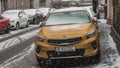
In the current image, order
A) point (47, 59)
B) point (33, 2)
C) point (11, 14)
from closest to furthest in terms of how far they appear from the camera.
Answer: point (47, 59), point (11, 14), point (33, 2)

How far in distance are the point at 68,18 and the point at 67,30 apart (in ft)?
4.49

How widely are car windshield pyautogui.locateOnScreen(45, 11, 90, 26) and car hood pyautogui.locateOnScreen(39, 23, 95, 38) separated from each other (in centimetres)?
45

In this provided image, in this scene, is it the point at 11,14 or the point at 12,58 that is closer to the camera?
the point at 12,58

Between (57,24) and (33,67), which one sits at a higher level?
(57,24)

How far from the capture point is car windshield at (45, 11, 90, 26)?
474 inches

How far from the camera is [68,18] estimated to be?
12266mm

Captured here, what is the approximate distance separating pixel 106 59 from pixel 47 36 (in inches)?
78.3

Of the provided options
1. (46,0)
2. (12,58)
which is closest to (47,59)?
(12,58)

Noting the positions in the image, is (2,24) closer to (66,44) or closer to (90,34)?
(90,34)

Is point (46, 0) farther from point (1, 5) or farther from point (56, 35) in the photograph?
point (56, 35)

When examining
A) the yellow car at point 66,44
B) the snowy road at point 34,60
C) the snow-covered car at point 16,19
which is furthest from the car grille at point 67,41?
the snow-covered car at point 16,19

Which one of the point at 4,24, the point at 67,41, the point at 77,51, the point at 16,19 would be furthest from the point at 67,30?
the point at 16,19

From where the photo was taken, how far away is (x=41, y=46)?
10680mm

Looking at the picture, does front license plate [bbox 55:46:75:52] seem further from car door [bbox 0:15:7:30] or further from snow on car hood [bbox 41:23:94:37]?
car door [bbox 0:15:7:30]
